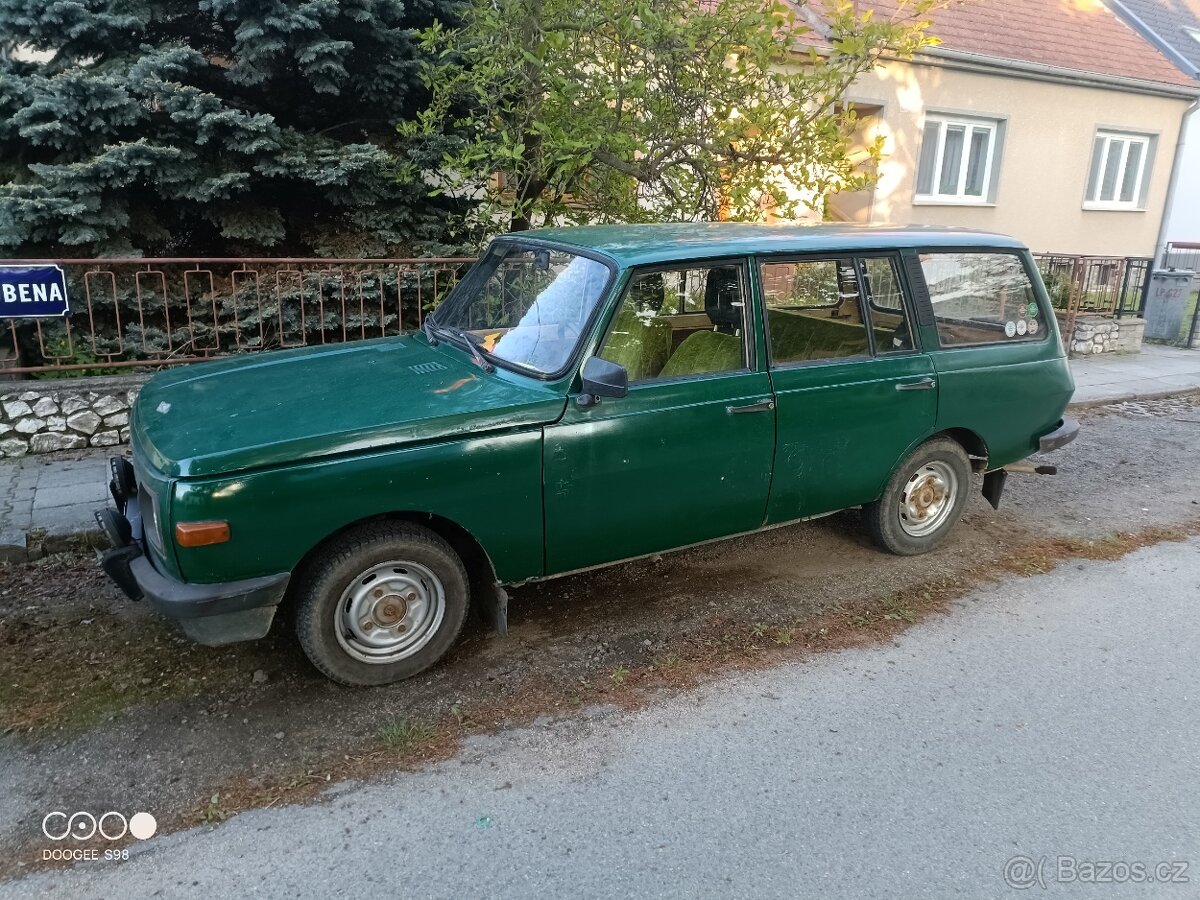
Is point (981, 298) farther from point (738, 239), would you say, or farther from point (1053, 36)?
point (1053, 36)

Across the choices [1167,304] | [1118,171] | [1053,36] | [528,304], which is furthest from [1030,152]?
[528,304]

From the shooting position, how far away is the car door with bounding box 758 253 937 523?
4.23 metres

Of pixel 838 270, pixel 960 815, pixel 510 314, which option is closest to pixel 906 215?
pixel 838 270

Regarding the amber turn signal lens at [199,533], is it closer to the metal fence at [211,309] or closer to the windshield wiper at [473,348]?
the windshield wiper at [473,348]

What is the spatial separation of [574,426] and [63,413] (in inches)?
187

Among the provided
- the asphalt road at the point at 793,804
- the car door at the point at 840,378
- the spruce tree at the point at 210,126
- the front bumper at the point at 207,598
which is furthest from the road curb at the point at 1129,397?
the front bumper at the point at 207,598

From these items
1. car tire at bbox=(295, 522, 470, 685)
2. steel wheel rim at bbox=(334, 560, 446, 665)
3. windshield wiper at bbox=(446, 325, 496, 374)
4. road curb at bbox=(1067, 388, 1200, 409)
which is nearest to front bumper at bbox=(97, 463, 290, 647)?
car tire at bbox=(295, 522, 470, 685)

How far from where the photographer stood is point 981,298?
5004 millimetres

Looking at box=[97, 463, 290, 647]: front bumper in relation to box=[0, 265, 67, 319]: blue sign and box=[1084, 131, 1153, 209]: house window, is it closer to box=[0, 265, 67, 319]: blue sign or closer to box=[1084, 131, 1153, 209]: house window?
box=[0, 265, 67, 319]: blue sign

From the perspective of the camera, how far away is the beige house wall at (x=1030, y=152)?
13.4m

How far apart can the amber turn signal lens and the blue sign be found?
167 inches

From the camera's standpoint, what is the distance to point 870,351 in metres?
4.52

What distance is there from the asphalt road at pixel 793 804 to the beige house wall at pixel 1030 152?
1060 centimetres

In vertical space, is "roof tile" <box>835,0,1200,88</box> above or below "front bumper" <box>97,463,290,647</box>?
above
